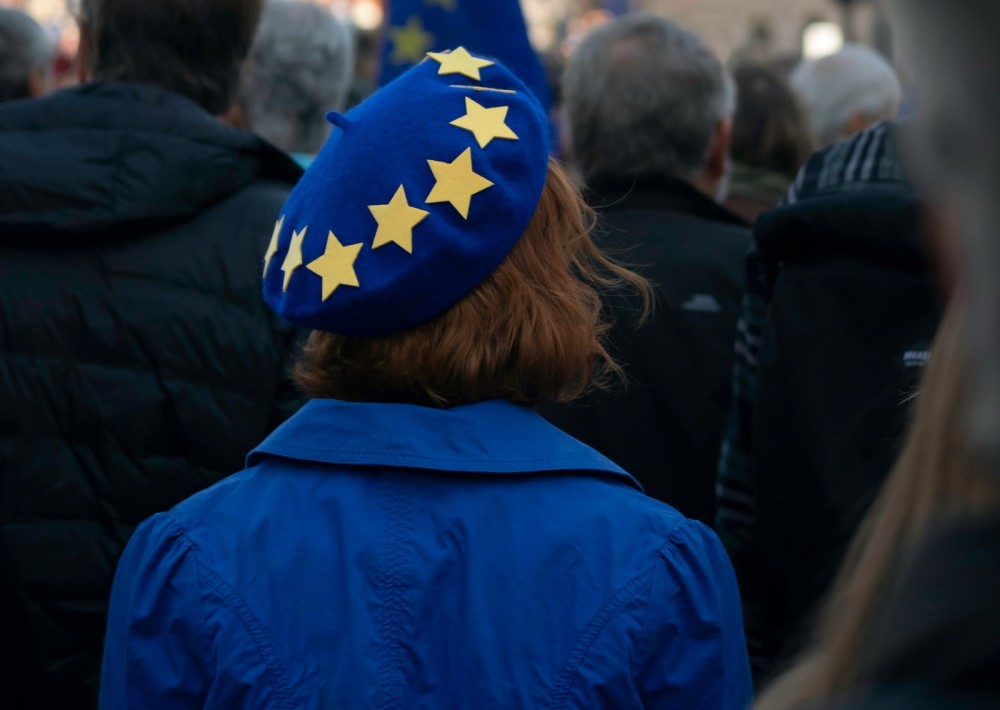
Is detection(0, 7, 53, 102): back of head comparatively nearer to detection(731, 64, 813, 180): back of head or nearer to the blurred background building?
detection(731, 64, 813, 180): back of head

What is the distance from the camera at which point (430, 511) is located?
1.47 m

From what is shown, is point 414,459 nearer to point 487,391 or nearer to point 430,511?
point 430,511

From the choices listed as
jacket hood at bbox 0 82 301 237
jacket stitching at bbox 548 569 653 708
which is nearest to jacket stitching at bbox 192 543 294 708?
jacket stitching at bbox 548 569 653 708

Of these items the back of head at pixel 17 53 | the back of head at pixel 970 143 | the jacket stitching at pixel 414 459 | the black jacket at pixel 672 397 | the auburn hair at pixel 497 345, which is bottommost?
the black jacket at pixel 672 397

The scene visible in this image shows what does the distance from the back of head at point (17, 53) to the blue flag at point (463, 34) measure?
1192 millimetres

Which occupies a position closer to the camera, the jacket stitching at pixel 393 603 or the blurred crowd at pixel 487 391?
the blurred crowd at pixel 487 391

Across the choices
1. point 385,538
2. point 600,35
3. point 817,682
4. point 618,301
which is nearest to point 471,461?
point 385,538

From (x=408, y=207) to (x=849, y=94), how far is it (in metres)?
3.10

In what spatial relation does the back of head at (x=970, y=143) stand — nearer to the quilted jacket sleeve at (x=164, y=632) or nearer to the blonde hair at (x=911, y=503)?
the blonde hair at (x=911, y=503)

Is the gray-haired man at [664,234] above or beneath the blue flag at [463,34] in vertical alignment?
beneath

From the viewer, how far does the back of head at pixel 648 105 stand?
119 inches

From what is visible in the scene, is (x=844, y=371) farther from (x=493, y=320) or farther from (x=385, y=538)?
(x=385, y=538)

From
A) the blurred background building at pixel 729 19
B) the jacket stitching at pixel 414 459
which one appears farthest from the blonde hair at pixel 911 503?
the blurred background building at pixel 729 19

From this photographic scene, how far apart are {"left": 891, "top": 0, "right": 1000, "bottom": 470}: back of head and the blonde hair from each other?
0.24 feet
